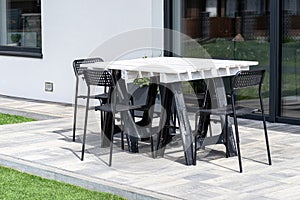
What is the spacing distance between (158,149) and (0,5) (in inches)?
242

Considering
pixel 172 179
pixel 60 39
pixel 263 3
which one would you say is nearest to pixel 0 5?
pixel 60 39

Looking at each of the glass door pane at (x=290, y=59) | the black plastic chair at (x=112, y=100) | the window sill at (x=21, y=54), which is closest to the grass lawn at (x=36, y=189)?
the black plastic chair at (x=112, y=100)

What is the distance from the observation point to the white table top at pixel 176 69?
6.02 m

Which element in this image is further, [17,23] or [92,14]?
[17,23]

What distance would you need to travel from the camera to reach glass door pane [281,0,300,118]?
8.05 metres

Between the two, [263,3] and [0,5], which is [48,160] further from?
[0,5]

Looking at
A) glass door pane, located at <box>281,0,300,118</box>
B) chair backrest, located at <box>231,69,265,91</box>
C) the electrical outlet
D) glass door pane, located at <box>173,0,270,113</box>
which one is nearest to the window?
the electrical outlet

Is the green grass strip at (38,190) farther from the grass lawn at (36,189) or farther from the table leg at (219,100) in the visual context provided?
the table leg at (219,100)

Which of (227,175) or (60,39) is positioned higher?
(60,39)

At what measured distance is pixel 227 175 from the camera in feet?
19.2

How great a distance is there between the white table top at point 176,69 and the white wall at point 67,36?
2.69 m

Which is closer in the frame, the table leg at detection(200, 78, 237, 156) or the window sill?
the table leg at detection(200, 78, 237, 156)

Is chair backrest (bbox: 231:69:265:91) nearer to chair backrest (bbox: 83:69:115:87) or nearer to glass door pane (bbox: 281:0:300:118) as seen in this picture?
chair backrest (bbox: 83:69:115:87)

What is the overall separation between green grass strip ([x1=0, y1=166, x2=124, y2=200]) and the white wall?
374 centimetres
